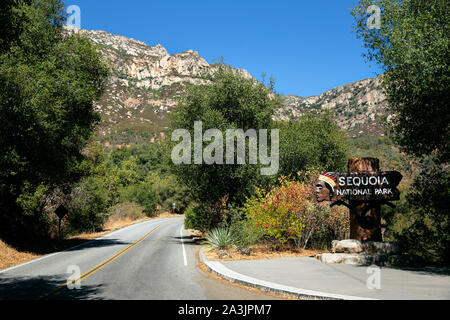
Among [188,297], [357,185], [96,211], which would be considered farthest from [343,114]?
[188,297]

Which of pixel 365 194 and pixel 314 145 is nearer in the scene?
pixel 365 194

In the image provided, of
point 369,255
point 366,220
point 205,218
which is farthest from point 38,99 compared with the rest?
point 369,255

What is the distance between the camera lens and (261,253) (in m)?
16.0

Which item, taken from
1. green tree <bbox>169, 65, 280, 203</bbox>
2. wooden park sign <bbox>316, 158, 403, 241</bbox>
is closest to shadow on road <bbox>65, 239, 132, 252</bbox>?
green tree <bbox>169, 65, 280, 203</bbox>

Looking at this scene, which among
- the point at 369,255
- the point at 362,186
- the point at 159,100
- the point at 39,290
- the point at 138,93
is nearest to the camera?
the point at 39,290

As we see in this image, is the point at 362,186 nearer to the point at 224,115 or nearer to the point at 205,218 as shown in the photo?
the point at 224,115

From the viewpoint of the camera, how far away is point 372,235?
13477mm

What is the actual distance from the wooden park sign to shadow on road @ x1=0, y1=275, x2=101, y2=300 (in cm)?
916

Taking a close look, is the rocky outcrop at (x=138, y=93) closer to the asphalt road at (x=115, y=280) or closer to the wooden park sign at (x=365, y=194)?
the asphalt road at (x=115, y=280)

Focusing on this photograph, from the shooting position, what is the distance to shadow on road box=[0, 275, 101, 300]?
8219 millimetres

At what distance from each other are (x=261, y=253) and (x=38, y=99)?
1219 centimetres

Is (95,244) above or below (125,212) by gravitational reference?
above

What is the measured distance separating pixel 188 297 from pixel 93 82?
1746 cm
